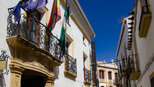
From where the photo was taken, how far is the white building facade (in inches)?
225

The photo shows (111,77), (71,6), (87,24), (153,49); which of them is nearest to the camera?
(153,49)

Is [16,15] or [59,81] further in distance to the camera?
[59,81]

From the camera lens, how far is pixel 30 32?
6363mm

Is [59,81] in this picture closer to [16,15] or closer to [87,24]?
[16,15]

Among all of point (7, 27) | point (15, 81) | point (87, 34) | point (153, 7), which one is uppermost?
point (87, 34)

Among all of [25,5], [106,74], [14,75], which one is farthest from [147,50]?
[106,74]

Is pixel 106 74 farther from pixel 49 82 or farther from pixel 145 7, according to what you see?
pixel 145 7

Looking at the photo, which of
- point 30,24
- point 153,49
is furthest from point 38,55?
point 153,49

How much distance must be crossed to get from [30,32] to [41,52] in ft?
2.68

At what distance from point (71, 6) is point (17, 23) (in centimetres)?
609

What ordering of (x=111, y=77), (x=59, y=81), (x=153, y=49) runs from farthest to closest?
(x=111, y=77) < (x=59, y=81) < (x=153, y=49)

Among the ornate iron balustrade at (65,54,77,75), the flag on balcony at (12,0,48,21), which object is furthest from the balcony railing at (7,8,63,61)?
the ornate iron balustrade at (65,54,77,75)

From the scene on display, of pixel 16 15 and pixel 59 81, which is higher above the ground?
pixel 16 15

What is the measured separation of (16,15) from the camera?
573 centimetres
